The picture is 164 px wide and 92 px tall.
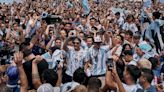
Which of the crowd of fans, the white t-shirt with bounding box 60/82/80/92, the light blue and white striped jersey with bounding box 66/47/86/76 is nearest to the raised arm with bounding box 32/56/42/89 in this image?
the crowd of fans

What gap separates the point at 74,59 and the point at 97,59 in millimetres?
423

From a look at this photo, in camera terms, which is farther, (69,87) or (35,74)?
(35,74)

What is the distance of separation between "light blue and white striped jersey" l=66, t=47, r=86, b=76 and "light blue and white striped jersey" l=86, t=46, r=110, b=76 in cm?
13

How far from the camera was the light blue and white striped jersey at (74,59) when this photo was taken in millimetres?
8041

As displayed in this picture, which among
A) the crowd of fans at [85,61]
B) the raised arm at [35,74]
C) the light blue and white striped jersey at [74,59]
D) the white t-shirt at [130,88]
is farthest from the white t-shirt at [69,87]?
the light blue and white striped jersey at [74,59]

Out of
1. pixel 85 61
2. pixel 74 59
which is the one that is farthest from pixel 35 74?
pixel 85 61

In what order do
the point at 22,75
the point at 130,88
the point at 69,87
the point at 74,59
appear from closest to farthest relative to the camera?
the point at 130,88
the point at 69,87
the point at 22,75
the point at 74,59

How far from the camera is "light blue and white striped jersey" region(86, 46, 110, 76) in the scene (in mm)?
8023

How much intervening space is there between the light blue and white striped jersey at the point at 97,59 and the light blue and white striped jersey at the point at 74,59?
0.41 ft

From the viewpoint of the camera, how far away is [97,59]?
811 centimetres

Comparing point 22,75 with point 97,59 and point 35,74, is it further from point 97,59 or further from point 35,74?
point 97,59

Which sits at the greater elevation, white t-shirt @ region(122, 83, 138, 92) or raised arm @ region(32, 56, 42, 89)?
raised arm @ region(32, 56, 42, 89)

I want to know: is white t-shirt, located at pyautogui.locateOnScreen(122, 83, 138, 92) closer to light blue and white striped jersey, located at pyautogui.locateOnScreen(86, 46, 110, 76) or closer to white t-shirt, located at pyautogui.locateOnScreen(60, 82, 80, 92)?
white t-shirt, located at pyautogui.locateOnScreen(60, 82, 80, 92)

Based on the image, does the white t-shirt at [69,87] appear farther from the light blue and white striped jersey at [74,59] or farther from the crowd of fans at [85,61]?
the light blue and white striped jersey at [74,59]
